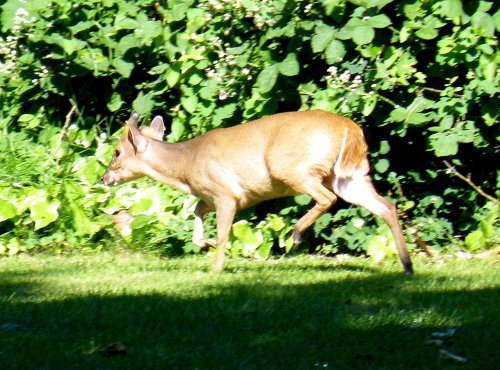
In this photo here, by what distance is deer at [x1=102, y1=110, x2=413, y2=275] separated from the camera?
26.8 feet

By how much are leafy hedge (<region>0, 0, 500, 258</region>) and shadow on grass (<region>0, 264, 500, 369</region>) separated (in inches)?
81.3

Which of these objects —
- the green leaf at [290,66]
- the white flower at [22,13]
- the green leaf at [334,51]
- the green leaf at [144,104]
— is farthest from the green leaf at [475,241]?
the white flower at [22,13]

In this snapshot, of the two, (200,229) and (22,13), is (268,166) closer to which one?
(200,229)

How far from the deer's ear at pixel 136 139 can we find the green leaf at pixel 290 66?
135cm

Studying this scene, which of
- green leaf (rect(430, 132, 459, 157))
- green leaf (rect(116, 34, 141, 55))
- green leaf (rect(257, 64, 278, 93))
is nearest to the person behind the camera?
green leaf (rect(430, 132, 459, 157))

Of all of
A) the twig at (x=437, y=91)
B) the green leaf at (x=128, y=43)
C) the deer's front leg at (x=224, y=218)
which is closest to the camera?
the deer's front leg at (x=224, y=218)

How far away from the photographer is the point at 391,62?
902 cm

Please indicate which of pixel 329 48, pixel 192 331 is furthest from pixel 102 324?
pixel 329 48

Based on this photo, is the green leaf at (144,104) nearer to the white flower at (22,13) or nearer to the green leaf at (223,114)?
the green leaf at (223,114)

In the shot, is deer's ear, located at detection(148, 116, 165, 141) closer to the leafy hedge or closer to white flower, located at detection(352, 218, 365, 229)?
the leafy hedge

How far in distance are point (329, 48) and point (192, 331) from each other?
3.64 m

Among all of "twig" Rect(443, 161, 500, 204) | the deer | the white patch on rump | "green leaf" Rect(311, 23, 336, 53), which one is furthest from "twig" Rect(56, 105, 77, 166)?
"twig" Rect(443, 161, 500, 204)

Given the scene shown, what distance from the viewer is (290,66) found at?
9.18 metres

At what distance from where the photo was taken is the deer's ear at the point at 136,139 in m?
9.15
